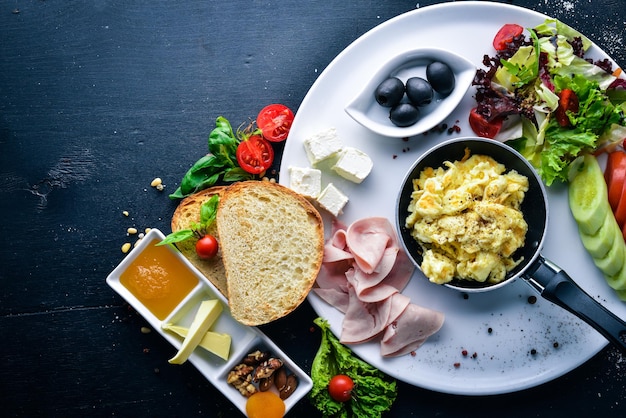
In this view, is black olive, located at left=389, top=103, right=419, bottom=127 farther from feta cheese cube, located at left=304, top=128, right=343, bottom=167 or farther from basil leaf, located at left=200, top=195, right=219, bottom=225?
basil leaf, located at left=200, top=195, right=219, bottom=225

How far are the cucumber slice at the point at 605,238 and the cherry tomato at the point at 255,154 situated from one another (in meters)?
1.83

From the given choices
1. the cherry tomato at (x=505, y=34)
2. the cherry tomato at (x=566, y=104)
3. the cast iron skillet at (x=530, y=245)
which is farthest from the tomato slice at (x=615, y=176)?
the cherry tomato at (x=505, y=34)

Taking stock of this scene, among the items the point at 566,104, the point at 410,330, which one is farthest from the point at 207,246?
the point at 566,104

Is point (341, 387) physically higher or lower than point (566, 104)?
lower

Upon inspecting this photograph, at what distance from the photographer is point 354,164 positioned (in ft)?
9.69

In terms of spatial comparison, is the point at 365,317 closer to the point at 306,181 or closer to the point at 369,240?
the point at 369,240

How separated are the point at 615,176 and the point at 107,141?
9.53 feet

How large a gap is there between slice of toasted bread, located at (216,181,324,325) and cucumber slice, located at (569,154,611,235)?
4.49ft

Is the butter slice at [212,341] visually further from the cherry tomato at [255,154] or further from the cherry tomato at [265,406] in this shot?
the cherry tomato at [255,154]

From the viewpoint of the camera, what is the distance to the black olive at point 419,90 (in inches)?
113

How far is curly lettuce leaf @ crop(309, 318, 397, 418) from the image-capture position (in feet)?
9.96

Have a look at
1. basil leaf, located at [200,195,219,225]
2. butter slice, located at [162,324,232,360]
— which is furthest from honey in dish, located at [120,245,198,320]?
basil leaf, located at [200,195,219,225]

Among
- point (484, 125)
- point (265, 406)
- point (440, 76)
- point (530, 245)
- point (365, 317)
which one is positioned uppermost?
point (440, 76)

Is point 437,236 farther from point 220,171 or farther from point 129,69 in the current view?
point 129,69
